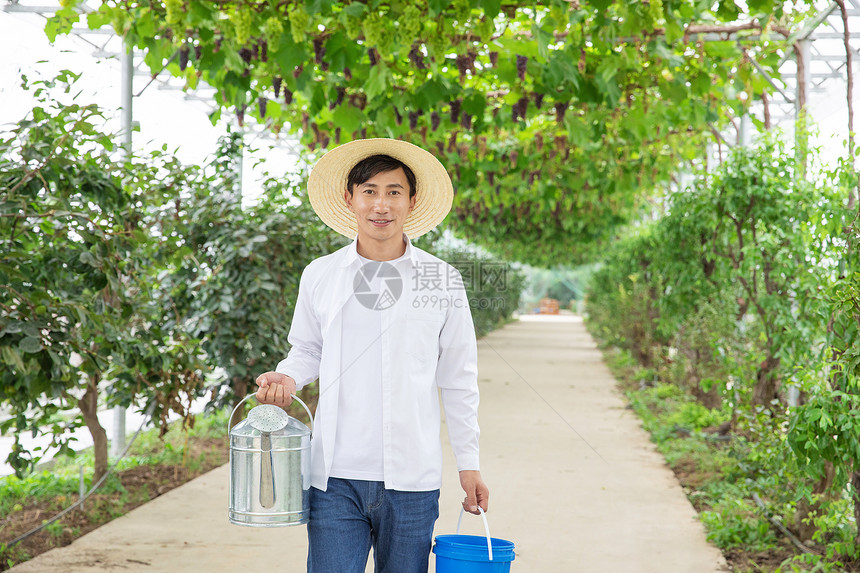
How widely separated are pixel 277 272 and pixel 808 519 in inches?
142

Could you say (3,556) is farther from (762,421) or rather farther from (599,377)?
(599,377)

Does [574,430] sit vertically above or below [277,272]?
below

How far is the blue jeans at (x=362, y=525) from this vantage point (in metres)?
1.94

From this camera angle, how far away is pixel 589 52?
5.05 metres

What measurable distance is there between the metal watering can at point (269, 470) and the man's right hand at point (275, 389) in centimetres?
3

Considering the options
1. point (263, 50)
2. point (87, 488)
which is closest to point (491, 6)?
point (263, 50)

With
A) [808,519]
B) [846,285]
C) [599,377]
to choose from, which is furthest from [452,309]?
[599,377]

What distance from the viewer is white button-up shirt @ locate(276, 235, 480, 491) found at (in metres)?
1.96

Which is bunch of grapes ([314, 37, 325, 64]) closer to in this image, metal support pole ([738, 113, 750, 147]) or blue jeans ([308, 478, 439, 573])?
blue jeans ([308, 478, 439, 573])

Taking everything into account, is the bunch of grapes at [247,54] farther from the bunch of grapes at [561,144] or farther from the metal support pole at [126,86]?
the bunch of grapes at [561,144]

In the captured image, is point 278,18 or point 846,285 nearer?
point 846,285

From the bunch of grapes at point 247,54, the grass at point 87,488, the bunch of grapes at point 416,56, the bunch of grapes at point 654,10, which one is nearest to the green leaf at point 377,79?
the bunch of grapes at point 416,56

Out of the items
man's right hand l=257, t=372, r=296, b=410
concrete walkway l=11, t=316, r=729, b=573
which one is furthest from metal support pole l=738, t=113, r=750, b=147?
man's right hand l=257, t=372, r=296, b=410

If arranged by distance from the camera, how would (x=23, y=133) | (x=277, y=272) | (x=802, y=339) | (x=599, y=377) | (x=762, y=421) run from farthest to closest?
(x=599, y=377), (x=277, y=272), (x=802, y=339), (x=762, y=421), (x=23, y=133)
